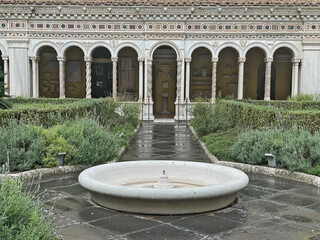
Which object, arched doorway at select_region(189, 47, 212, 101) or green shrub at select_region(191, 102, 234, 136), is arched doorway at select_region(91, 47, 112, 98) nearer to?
arched doorway at select_region(189, 47, 212, 101)

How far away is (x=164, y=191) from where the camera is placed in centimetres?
454

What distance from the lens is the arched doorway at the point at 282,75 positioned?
22.4 metres

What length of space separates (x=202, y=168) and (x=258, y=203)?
119 centimetres

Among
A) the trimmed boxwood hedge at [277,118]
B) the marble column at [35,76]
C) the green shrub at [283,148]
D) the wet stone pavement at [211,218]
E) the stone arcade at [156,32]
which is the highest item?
the stone arcade at [156,32]

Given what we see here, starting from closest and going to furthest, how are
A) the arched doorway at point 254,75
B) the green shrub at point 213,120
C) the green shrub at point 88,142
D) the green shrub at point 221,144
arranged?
the green shrub at point 88,142
the green shrub at point 221,144
the green shrub at point 213,120
the arched doorway at point 254,75

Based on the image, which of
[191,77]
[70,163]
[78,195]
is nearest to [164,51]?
[191,77]

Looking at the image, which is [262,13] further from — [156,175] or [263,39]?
[156,175]

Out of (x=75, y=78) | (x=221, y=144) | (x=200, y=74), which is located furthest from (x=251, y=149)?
(x=75, y=78)

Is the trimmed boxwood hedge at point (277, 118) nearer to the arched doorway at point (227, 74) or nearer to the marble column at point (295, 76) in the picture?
the marble column at point (295, 76)

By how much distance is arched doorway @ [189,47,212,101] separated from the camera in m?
22.5

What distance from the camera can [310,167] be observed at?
697 cm

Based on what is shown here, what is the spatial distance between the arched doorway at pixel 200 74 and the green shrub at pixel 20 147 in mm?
15724

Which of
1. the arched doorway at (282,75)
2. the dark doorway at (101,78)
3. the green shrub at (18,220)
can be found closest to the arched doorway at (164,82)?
the dark doorway at (101,78)

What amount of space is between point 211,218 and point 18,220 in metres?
2.40
